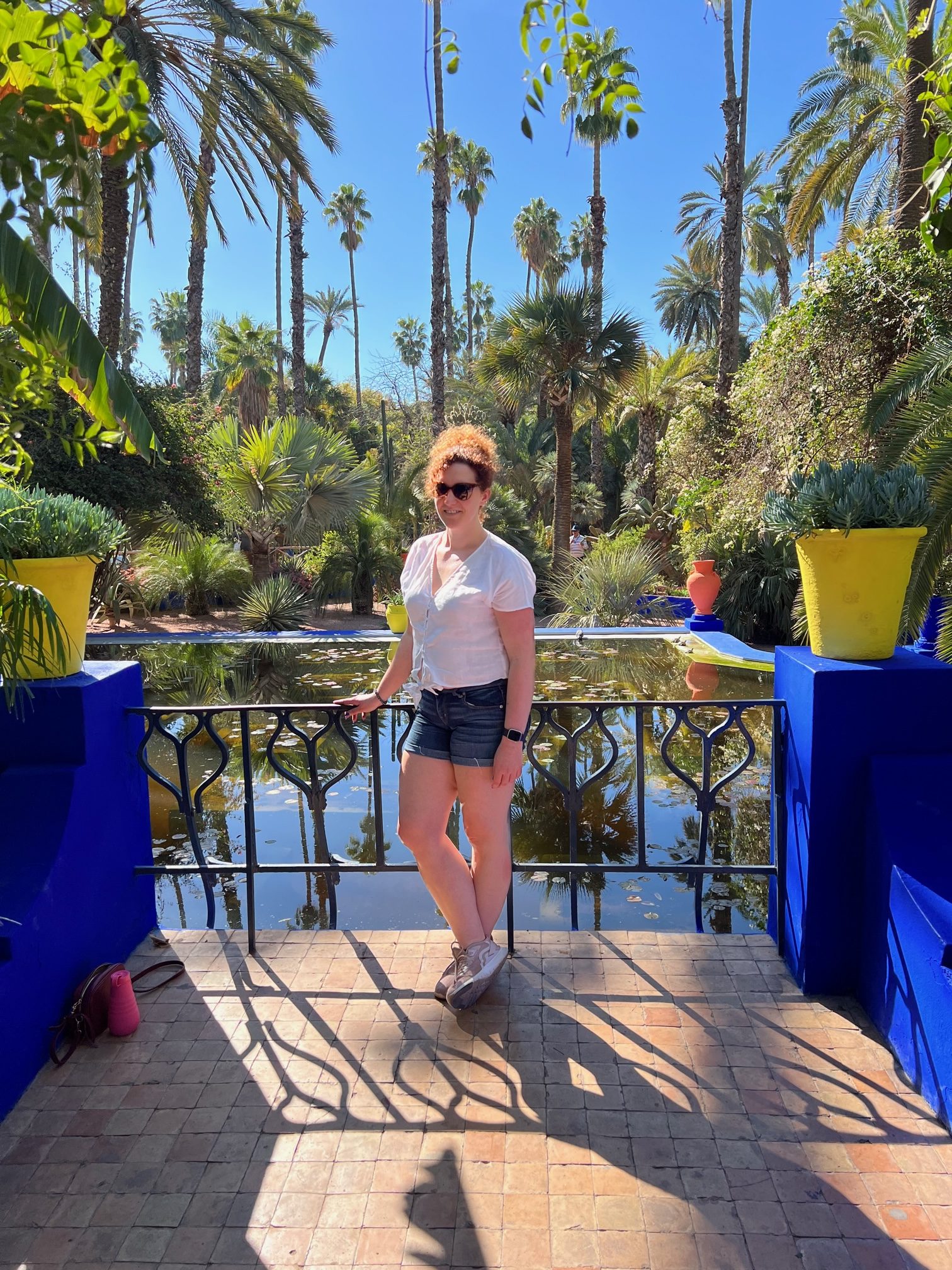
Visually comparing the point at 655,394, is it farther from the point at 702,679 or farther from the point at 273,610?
the point at 702,679

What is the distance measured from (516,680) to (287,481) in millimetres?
12413

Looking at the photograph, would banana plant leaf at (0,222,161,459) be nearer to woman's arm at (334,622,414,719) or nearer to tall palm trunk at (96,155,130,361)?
woman's arm at (334,622,414,719)

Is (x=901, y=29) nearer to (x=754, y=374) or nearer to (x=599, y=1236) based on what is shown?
(x=754, y=374)

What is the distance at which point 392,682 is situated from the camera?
2922 mm

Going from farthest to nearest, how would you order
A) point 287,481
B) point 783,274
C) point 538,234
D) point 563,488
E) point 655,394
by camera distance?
point 538,234 → point 783,274 → point 655,394 → point 563,488 → point 287,481

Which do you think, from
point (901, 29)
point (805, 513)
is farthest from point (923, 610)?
point (901, 29)

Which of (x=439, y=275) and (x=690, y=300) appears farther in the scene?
(x=690, y=300)

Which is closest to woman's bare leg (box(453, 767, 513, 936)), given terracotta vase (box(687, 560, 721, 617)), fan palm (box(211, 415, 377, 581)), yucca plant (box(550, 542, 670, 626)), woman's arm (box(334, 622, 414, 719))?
woman's arm (box(334, 622, 414, 719))

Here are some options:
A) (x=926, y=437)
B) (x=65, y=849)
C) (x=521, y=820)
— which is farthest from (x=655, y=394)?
(x=65, y=849)

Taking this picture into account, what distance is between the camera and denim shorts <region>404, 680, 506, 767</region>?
259 centimetres

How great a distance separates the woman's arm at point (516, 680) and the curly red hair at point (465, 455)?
0.44 meters

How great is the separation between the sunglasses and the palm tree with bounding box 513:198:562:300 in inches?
1579

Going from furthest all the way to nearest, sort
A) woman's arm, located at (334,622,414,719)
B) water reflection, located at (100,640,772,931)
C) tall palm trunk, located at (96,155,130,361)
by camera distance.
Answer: tall palm trunk, located at (96,155,130,361)
water reflection, located at (100,640,772,931)
woman's arm, located at (334,622,414,719)

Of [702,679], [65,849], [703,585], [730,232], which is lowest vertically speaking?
[702,679]
